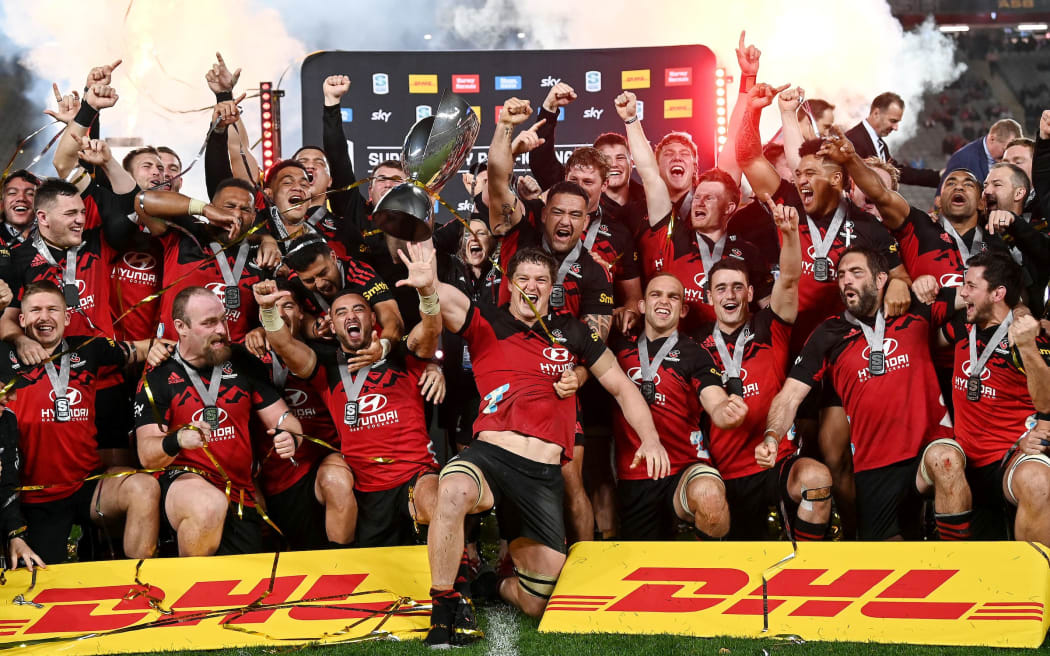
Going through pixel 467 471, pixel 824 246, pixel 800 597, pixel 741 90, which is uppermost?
pixel 741 90

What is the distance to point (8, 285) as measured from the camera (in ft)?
19.7

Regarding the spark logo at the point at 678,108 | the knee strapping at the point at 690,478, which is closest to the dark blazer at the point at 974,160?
the spark logo at the point at 678,108

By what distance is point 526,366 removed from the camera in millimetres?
5141

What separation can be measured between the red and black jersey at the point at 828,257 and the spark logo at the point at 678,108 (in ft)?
10.9

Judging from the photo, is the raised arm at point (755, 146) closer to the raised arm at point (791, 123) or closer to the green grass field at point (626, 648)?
the raised arm at point (791, 123)

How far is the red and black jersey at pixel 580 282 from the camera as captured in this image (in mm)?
5824

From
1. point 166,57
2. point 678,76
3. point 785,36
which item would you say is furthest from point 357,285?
point 785,36

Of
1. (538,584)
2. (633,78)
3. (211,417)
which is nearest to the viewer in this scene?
(538,584)

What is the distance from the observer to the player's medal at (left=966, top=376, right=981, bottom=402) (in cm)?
532

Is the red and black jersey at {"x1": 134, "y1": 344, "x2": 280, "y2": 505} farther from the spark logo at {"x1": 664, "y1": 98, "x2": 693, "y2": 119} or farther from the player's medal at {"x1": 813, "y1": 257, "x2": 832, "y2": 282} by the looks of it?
the spark logo at {"x1": 664, "y1": 98, "x2": 693, "y2": 119}

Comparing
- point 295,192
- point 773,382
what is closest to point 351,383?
point 295,192

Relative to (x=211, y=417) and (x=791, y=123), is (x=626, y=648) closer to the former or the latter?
(x=211, y=417)

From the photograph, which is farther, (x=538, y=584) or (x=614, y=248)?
(x=614, y=248)

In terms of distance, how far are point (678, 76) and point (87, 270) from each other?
214 inches
